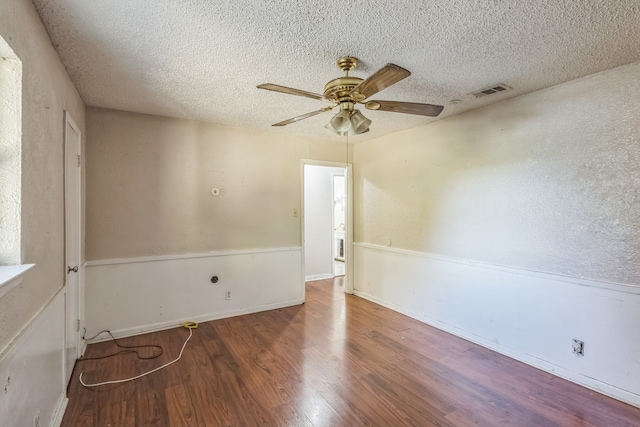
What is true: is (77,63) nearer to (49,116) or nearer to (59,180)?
(49,116)

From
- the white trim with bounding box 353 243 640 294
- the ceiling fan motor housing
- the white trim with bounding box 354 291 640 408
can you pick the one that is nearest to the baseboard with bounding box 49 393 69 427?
the ceiling fan motor housing

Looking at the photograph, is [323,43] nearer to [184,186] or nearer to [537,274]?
[184,186]

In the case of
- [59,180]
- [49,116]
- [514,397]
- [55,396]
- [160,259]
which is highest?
[49,116]

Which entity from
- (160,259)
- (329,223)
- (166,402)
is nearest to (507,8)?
(166,402)

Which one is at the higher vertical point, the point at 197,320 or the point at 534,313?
the point at 534,313

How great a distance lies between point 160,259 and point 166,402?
1.59 meters

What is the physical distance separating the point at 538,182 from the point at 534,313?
3.63 ft

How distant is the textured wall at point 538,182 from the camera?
211 centimetres

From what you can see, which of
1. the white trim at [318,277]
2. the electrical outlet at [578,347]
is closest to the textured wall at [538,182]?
the electrical outlet at [578,347]

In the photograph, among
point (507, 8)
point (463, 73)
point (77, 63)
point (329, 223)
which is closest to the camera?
point (507, 8)

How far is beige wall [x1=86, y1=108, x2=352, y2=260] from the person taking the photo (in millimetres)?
2992

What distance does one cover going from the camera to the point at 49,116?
174 centimetres

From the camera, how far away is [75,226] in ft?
8.10

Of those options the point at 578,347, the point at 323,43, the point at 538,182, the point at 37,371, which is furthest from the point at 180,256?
the point at 578,347
